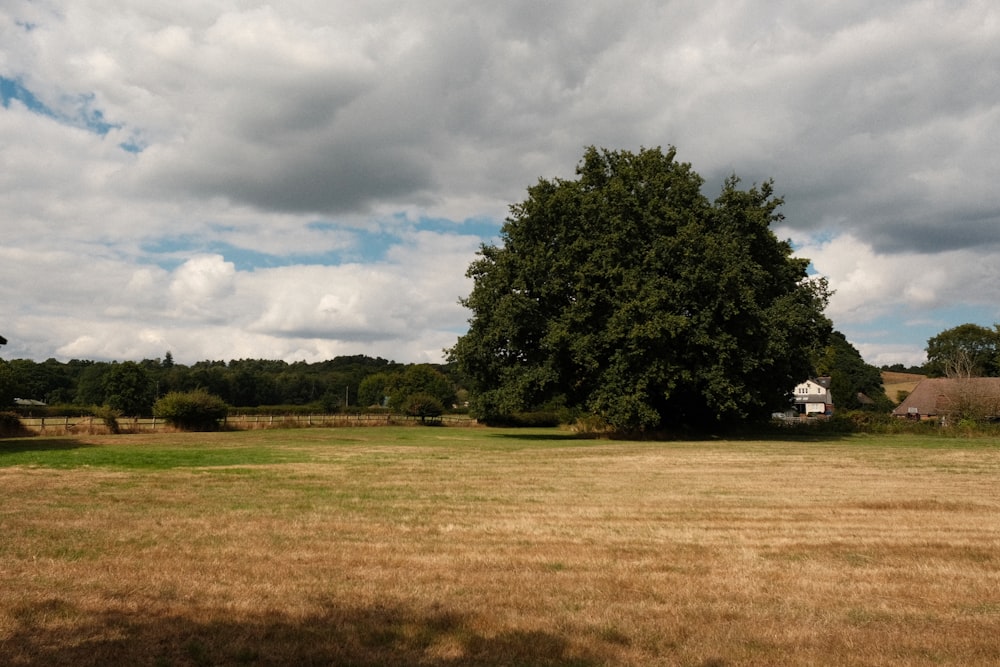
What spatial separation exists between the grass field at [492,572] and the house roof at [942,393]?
143 feet

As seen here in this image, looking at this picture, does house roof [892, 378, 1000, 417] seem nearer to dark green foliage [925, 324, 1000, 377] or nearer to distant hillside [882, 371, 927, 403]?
dark green foliage [925, 324, 1000, 377]

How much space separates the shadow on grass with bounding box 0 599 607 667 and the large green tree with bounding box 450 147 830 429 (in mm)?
31425

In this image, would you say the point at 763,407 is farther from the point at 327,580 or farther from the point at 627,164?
the point at 327,580

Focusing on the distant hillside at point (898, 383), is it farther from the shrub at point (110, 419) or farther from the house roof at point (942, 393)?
the shrub at point (110, 419)

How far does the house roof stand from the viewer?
179ft

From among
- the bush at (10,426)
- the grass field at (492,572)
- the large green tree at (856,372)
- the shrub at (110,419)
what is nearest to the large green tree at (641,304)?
the grass field at (492,572)

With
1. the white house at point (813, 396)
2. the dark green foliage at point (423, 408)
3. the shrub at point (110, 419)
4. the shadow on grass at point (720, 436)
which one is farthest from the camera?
the white house at point (813, 396)

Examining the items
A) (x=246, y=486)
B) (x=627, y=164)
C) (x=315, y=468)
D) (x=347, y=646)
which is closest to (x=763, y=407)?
(x=627, y=164)

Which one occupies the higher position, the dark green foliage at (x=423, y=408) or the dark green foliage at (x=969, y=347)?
the dark green foliage at (x=969, y=347)

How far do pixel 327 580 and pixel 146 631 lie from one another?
221 cm

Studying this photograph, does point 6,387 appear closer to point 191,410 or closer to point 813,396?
point 191,410

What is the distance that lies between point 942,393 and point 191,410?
6243 centimetres

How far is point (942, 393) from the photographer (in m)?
63.4

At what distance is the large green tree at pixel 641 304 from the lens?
38.6 meters
